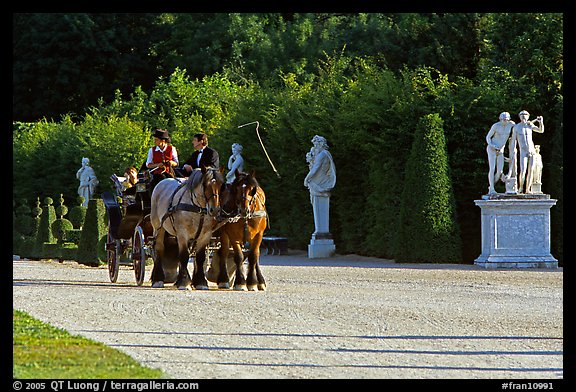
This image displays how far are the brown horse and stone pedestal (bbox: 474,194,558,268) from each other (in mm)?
6983

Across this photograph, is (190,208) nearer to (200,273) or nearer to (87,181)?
(200,273)

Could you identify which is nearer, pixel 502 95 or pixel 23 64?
pixel 502 95

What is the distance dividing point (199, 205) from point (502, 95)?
10.8m

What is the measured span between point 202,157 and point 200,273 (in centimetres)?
151

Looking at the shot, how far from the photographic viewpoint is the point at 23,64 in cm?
4828

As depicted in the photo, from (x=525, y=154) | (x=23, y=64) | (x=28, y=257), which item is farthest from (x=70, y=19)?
(x=525, y=154)

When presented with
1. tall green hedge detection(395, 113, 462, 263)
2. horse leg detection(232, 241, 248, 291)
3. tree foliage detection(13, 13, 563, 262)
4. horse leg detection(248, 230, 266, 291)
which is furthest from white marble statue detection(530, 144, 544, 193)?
horse leg detection(232, 241, 248, 291)

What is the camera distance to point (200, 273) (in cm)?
1549

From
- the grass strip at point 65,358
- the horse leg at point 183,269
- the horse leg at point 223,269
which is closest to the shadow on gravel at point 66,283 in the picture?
the horse leg at point 183,269

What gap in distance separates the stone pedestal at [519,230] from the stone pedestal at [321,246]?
4.73 metres

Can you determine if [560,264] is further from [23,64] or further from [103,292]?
[23,64]

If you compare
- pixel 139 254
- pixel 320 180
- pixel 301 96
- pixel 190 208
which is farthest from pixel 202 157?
pixel 301 96

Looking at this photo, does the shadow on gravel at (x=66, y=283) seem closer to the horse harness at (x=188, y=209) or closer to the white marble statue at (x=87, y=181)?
the horse harness at (x=188, y=209)

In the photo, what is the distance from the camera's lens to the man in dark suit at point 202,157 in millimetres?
15508
